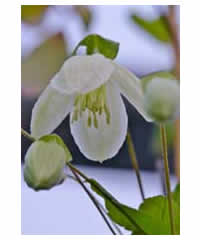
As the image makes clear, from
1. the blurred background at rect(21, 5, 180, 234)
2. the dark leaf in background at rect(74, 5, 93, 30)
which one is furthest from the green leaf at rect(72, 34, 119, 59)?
the dark leaf in background at rect(74, 5, 93, 30)

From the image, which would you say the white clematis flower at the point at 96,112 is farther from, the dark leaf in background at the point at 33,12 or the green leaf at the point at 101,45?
the dark leaf in background at the point at 33,12

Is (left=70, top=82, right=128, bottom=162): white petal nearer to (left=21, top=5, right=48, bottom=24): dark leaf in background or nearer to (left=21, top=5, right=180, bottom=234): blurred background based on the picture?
(left=21, top=5, right=180, bottom=234): blurred background

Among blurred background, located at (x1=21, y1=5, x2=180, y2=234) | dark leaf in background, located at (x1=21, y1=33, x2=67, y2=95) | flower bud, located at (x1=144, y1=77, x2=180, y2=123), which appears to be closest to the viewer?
flower bud, located at (x1=144, y1=77, x2=180, y2=123)

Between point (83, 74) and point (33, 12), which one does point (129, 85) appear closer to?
point (83, 74)

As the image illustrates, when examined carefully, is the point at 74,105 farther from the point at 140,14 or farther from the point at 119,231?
the point at 140,14

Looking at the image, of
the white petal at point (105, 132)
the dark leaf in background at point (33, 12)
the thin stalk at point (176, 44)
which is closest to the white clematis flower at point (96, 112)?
the white petal at point (105, 132)

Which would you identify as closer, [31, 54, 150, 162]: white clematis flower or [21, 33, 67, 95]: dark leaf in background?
[31, 54, 150, 162]: white clematis flower
